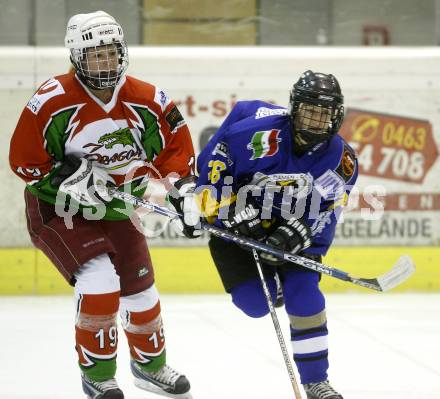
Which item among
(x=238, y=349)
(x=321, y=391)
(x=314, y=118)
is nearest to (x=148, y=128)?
(x=314, y=118)

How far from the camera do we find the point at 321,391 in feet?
10.0

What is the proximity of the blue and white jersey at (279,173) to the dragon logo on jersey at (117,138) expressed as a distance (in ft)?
0.83

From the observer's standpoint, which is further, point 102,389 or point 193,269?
point 193,269

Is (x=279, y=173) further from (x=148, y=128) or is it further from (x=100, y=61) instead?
(x=100, y=61)

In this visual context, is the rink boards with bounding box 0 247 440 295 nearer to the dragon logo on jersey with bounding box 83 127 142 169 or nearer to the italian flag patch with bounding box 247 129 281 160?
the dragon logo on jersey with bounding box 83 127 142 169

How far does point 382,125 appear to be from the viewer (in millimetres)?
5523

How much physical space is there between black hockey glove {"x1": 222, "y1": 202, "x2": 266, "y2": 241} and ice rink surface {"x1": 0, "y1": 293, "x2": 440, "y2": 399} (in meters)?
0.58

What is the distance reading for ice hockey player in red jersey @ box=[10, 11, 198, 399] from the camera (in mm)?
3105

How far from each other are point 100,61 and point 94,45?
0.17ft

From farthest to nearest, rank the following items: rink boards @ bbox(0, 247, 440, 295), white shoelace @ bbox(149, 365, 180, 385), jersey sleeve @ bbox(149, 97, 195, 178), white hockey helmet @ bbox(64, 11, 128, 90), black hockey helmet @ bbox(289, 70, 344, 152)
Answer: rink boards @ bbox(0, 247, 440, 295) → white shoelace @ bbox(149, 365, 180, 385) → jersey sleeve @ bbox(149, 97, 195, 178) → white hockey helmet @ bbox(64, 11, 128, 90) → black hockey helmet @ bbox(289, 70, 344, 152)

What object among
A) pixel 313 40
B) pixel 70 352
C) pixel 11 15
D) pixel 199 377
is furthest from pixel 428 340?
pixel 11 15

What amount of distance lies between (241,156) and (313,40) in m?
2.59

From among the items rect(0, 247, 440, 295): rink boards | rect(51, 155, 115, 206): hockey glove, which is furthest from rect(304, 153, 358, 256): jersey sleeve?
rect(0, 247, 440, 295): rink boards

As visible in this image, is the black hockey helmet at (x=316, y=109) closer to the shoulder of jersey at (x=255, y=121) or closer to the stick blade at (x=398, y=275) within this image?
the shoulder of jersey at (x=255, y=121)
